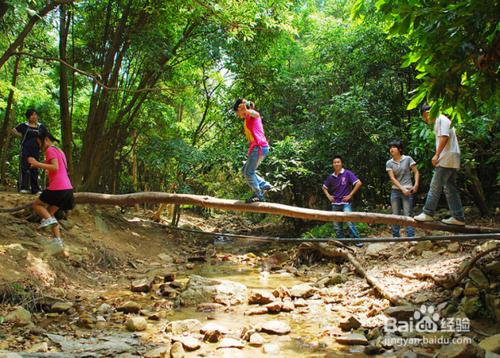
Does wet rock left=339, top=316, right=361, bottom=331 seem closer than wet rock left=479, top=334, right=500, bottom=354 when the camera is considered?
No

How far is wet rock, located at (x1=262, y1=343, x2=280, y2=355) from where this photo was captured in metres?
4.01

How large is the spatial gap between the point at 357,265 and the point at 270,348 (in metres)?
3.06

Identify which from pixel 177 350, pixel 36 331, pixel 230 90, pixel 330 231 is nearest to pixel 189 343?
pixel 177 350

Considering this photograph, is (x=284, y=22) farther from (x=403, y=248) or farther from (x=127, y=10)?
(x=403, y=248)

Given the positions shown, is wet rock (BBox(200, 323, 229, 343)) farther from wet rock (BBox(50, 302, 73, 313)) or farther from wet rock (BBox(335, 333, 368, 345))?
wet rock (BBox(50, 302, 73, 313))

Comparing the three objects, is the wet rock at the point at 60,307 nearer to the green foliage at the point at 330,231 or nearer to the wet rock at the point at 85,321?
the wet rock at the point at 85,321

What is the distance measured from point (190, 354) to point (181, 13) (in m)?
7.21

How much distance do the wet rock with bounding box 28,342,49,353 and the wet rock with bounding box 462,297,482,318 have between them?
4.34 meters

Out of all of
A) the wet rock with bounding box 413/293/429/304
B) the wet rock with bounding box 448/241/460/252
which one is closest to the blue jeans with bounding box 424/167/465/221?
the wet rock with bounding box 413/293/429/304

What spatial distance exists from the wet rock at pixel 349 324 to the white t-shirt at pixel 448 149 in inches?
82.5

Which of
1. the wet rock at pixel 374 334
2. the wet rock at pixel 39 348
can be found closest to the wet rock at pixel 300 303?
the wet rock at pixel 374 334

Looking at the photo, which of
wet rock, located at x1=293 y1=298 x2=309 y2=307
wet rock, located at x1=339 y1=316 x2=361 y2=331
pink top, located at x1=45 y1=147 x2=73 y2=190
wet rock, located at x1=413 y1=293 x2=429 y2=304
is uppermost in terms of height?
pink top, located at x1=45 y1=147 x2=73 y2=190

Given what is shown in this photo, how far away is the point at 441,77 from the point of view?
3.15 meters

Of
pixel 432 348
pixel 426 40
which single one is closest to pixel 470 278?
pixel 432 348
